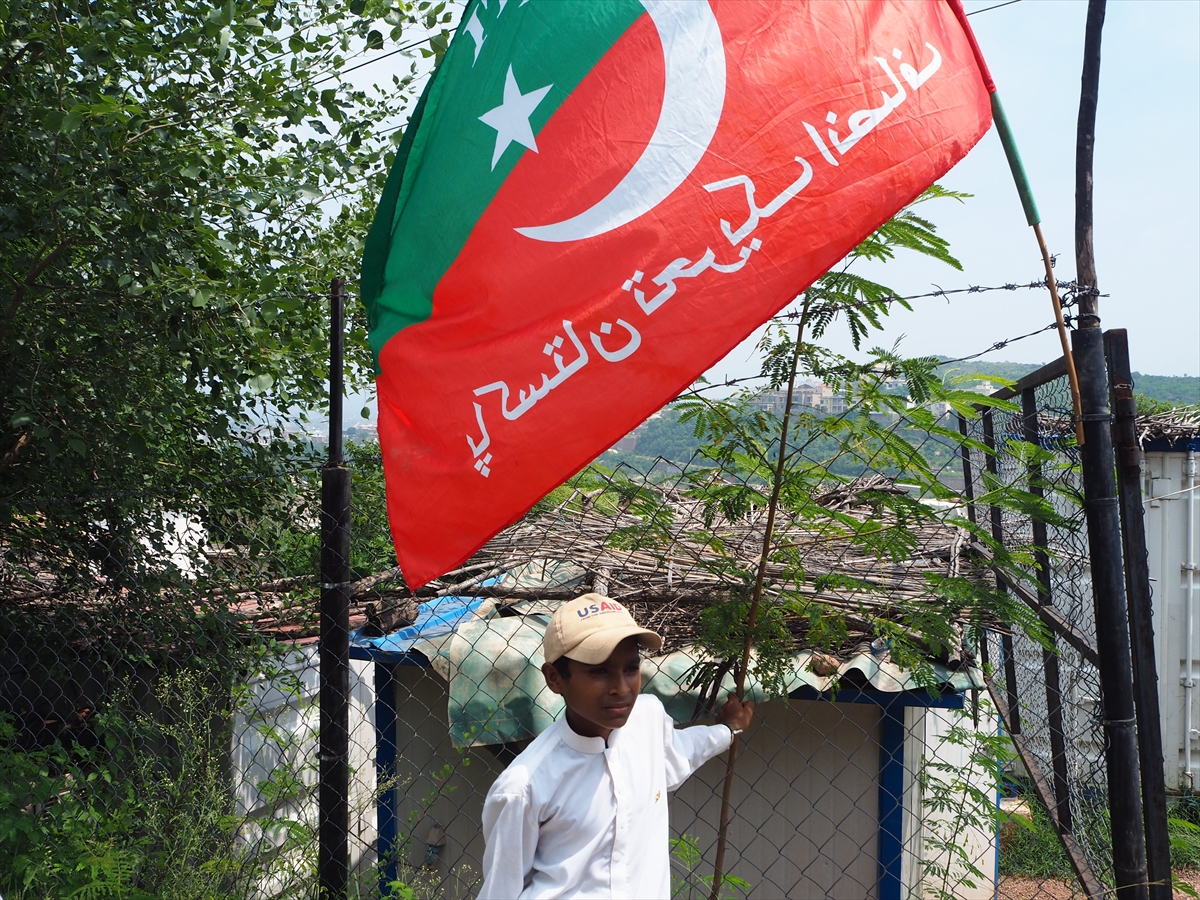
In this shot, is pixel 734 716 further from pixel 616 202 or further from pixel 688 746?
pixel 616 202

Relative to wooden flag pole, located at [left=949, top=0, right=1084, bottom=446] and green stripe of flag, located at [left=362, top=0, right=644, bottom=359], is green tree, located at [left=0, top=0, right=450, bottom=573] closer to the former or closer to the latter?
green stripe of flag, located at [left=362, top=0, right=644, bottom=359]

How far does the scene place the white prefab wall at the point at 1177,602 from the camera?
904 cm

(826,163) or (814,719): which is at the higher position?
(826,163)

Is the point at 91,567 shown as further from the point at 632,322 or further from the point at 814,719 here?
the point at 632,322

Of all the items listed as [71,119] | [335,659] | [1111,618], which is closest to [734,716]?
[1111,618]

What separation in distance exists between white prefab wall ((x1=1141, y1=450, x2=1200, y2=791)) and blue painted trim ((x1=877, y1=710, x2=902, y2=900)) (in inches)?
228

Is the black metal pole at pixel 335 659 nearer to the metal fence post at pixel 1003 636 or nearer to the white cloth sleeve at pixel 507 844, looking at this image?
the white cloth sleeve at pixel 507 844

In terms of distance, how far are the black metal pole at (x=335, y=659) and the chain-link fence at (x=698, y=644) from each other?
329 millimetres

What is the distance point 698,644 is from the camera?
3.27 metres

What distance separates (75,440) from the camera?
15.6 feet

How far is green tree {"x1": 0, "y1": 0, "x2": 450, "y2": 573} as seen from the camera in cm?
459

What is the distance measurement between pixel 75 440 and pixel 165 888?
2237 millimetres

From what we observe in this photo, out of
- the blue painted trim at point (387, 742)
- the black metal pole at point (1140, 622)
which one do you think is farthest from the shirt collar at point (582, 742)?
the blue painted trim at point (387, 742)

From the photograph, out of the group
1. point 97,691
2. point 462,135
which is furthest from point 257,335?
point 97,691
